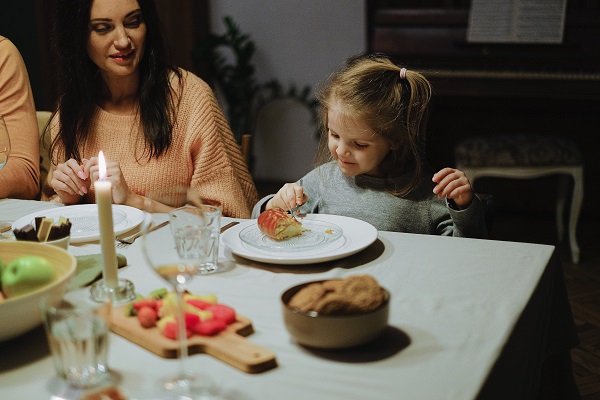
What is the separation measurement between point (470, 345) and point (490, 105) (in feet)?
→ 10.7

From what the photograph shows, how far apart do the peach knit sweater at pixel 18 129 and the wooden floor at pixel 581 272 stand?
1.76 m

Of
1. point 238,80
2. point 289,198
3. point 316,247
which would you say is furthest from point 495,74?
point 316,247

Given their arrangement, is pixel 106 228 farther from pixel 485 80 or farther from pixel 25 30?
pixel 25 30

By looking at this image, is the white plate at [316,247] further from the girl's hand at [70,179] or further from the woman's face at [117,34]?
the woman's face at [117,34]

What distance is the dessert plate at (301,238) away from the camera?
1316mm

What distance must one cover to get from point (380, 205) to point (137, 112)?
2.53ft

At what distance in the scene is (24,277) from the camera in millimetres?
928

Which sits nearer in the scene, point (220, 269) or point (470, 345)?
point (470, 345)

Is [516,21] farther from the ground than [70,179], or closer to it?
farther from the ground

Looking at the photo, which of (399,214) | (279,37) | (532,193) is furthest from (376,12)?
(399,214)

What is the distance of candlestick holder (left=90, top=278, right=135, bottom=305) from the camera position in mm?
1080

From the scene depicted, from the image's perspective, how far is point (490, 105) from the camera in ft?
13.0

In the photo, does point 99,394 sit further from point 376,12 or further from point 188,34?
point 188,34

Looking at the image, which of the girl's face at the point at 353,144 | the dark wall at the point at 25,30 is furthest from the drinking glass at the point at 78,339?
the dark wall at the point at 25,30
